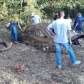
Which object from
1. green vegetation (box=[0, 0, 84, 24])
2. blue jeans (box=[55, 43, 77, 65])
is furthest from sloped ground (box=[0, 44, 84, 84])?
green vegetation (box=[0, 0, 84, 24])

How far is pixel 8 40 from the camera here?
1877 centimetres

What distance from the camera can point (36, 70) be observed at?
12.7 m

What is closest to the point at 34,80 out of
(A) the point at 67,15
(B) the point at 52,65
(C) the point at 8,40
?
(B) the point at 52,65

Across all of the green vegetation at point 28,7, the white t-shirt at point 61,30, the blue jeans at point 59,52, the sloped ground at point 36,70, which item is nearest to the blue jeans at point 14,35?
the sloped ground at point 36,70

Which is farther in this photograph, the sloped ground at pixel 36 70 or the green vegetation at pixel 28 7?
the green vegetation at pixel 28 7

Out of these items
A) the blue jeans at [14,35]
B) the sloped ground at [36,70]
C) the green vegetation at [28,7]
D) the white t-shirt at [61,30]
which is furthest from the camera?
the green vegetation at [28,7]

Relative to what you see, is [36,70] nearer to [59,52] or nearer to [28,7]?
[59,52]

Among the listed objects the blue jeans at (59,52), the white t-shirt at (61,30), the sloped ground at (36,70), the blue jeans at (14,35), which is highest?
the white t-shirt at (61,30)

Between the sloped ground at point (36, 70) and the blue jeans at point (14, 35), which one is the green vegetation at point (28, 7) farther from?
the sloped ground at point (36, 70)

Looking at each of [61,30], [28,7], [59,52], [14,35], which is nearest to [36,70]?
[59,52]

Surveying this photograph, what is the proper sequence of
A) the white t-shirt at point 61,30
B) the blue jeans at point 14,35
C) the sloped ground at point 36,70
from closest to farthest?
the sloped ground at point 36,70 < the white t-shirt at point 61,30 < the blue jeans at point 14,35

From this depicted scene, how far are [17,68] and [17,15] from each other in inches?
524

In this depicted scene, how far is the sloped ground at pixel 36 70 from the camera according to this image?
11227mm

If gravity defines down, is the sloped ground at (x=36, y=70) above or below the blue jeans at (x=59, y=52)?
below
